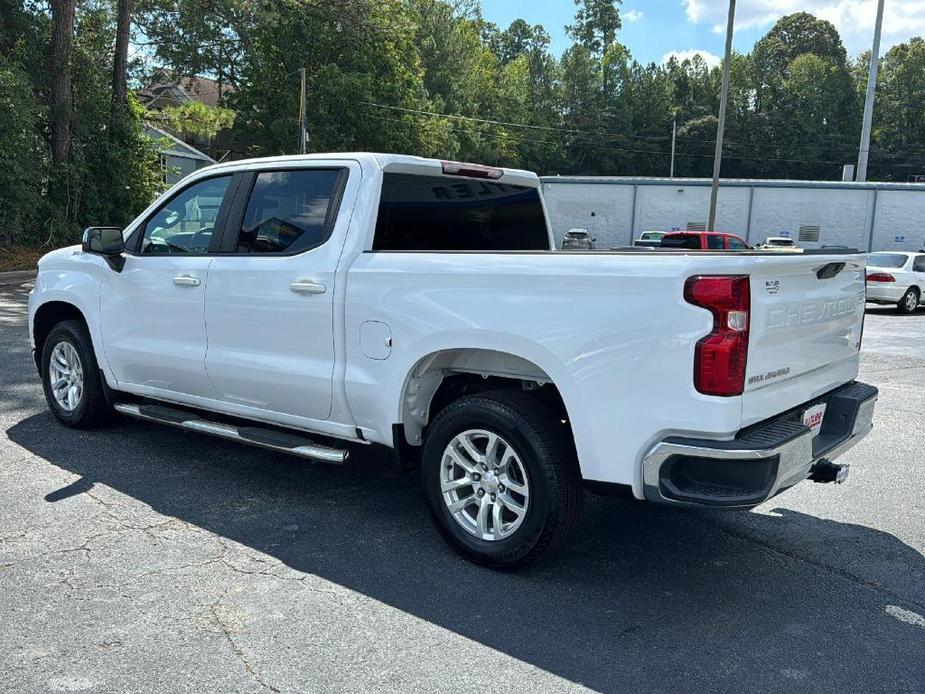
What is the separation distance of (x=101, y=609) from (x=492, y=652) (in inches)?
64.7

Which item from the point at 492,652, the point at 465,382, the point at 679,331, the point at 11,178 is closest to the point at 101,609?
the point at 492,652

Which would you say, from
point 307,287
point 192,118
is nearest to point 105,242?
point 307,287

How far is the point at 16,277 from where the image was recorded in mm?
18125

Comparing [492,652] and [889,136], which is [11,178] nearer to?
[492,652]

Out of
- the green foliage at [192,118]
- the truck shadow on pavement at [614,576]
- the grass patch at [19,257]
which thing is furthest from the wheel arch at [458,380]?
the green foliage at [192,118]

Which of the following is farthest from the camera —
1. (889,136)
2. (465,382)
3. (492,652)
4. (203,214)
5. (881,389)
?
(889,136)

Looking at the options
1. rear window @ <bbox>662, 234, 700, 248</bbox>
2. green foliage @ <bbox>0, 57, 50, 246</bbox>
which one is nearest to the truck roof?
green foliage @ <bbox>0, 57, 50, 246</bbox>

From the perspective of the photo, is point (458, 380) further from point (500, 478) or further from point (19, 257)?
point (19, 257)

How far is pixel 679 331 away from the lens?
3330 millimetres

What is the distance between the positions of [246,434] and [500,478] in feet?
5.57

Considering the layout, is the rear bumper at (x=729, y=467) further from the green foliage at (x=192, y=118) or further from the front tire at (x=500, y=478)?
the green foliage at (x=192, y=118)

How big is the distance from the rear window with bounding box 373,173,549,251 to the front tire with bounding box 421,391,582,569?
1250 mm

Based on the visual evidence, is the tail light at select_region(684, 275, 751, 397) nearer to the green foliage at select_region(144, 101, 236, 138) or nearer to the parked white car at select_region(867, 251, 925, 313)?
the parked white car at select_region(867, 251, 925, 313)

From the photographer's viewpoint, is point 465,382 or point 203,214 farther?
point 203,214
